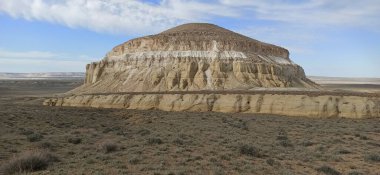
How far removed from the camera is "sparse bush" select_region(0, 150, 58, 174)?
12.8 metres

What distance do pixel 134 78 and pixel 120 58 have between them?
358 inches

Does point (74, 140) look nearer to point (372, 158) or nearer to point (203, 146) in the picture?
point (203, 146)

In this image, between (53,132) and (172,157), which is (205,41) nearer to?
(53,132)

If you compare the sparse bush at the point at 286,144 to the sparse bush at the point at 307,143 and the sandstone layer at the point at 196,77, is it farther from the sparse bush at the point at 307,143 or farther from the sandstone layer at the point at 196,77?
the sandstone layer at the point at 196,77

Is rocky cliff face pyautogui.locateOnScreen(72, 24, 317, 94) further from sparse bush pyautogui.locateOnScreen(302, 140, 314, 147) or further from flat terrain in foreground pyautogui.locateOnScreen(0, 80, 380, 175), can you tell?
sparse bush pyautogui.locateOnScreen(302, 140, 314, 147)

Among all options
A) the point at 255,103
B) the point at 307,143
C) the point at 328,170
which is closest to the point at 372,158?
the point at 328,170

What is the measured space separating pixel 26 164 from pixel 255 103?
101 ft

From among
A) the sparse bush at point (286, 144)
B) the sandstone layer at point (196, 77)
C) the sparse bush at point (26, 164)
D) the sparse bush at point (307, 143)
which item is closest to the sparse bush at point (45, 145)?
the sparse bush at point (26, 164)

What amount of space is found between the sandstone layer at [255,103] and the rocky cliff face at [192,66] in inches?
498

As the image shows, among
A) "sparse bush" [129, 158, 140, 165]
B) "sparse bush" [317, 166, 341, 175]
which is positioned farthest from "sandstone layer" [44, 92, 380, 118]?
"sparse bush" [129, 158, 140, 165]

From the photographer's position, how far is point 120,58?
73.6m

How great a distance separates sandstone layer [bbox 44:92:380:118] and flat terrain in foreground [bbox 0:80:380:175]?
16.8ft

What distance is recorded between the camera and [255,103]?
4153 cm

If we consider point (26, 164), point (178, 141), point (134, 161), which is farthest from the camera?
point (178, 141)
